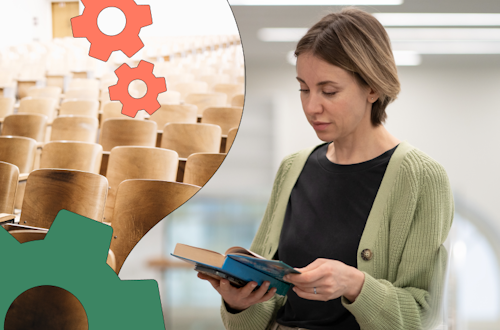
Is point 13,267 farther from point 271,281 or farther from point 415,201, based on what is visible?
point 415,201

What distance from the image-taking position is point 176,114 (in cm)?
128

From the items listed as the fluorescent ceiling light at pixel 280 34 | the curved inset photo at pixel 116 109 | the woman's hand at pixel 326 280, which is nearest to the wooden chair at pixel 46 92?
the curved inset photo at pixel 116 109

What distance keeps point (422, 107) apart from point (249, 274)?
0.83 meters

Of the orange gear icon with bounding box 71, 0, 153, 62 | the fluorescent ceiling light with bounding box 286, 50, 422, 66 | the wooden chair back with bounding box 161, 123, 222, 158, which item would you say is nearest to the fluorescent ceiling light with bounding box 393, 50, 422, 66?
the fluorescent ceiling light with bounding box 286, 50, 422, 66

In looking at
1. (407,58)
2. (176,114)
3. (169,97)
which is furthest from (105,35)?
(407,58)

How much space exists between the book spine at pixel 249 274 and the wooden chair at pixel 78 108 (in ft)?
2.84

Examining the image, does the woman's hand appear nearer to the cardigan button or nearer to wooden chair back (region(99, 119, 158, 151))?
the cardigan button

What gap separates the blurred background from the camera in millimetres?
1105

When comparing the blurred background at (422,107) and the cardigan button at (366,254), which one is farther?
the blurred background at (422,107)

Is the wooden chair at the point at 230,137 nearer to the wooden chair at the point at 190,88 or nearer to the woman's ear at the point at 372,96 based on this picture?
the wooden chair at the point at 190,88

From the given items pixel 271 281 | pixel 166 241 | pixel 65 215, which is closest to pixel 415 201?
pixel 271 281

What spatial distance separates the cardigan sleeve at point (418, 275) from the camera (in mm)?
599

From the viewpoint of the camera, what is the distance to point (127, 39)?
1.00 metres

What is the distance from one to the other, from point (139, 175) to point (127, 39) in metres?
0.39
